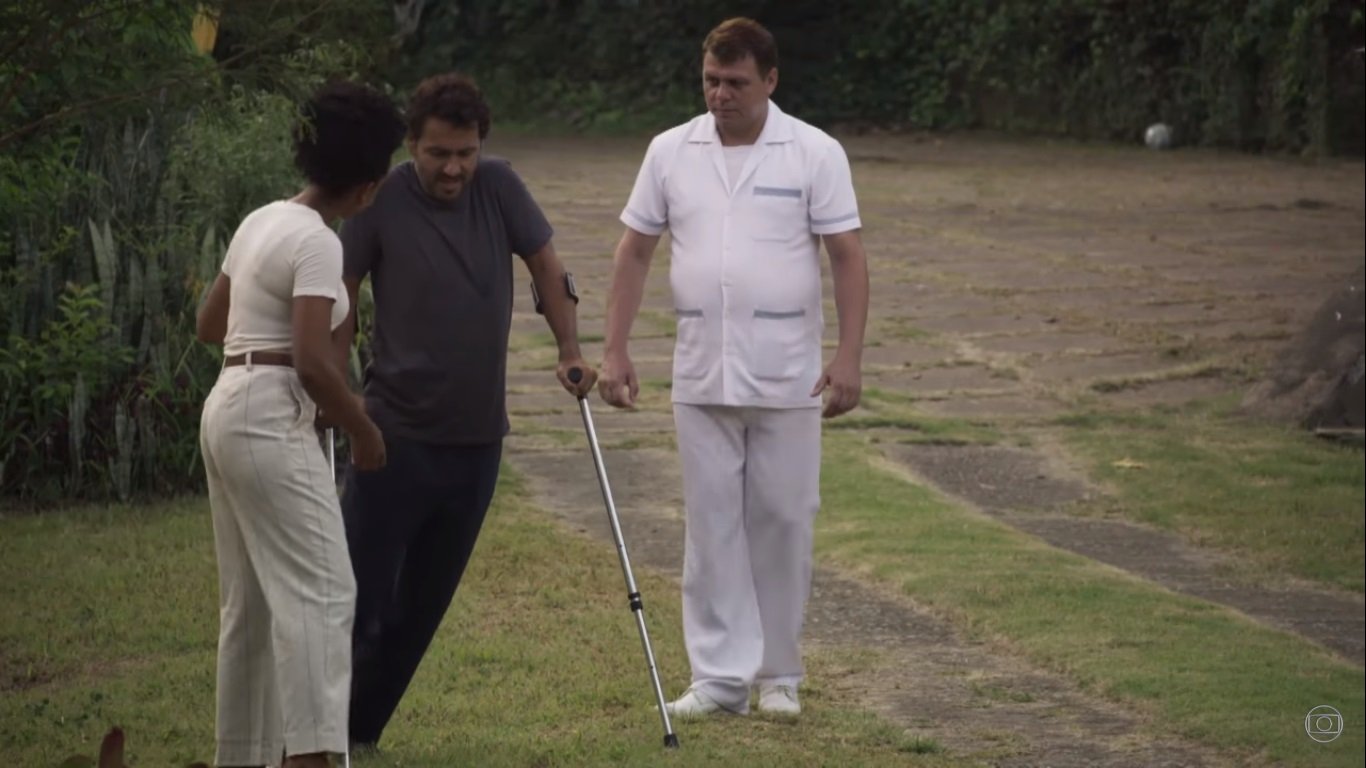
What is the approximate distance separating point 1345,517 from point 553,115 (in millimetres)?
19005

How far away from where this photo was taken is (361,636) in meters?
5.75

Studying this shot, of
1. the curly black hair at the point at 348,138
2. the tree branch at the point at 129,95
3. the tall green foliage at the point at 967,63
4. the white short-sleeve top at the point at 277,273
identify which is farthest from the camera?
the tall green foliage at the point at 967,63

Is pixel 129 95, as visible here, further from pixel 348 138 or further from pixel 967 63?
pixel 967 63

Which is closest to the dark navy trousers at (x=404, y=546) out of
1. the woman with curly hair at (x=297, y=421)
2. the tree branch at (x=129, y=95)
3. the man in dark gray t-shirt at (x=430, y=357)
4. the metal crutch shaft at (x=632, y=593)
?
the man in dark gray t-shirt at (x=430, y=357)

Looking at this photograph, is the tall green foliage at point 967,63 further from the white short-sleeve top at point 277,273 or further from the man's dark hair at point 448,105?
the white short-sleeve top at point 277,273

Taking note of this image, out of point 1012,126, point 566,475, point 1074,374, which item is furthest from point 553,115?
point 566,475

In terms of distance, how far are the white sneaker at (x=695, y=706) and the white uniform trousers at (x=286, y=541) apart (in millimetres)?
1606

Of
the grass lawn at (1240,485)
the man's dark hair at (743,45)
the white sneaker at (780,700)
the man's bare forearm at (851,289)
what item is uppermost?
the man's dark hair at (743,45)

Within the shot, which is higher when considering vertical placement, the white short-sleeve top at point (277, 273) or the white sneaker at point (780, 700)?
the white short-sleeve top at point (277, 273)

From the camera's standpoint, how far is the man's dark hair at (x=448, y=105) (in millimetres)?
5496

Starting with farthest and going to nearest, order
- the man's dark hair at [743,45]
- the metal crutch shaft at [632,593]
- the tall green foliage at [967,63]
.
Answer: the tall green foliage at [967,63] → the man's dark hair at [743,45] → the metal crutch shaft at [632,593]

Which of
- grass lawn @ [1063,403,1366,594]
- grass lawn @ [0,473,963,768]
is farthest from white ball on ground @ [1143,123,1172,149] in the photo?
grass lawn @ [0,473,963,768]

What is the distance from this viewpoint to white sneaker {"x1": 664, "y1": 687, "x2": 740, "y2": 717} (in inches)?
253

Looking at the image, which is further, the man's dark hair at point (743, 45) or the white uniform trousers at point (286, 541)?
the man's dark hair at point (743, 45)
